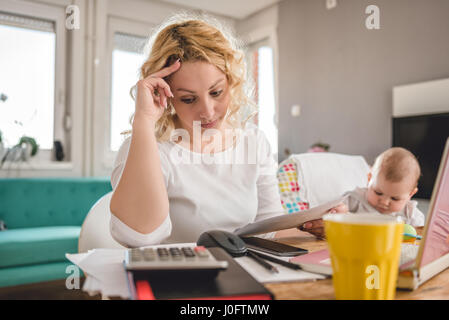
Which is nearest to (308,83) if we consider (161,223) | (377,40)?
(377,40)

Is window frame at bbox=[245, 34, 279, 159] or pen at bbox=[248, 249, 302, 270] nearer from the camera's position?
pen at bbox=[248, 249, 302, 270]

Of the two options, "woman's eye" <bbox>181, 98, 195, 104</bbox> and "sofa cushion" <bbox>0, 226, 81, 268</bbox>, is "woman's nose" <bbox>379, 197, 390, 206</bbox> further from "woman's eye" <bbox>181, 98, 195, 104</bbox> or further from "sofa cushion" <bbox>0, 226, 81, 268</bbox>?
"sofa cushion" <bbox>0, 226, 81, 268</bbox>

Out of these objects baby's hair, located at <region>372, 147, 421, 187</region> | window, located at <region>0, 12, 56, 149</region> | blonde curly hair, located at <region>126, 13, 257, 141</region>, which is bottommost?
baby's hair, located at <region>372, 147, 421, 187</region>

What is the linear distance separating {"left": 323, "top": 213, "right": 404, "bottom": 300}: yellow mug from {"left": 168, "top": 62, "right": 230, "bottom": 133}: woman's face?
2.11 ft

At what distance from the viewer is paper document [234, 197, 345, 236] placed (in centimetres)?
70

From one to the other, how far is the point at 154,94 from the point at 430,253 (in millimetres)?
686

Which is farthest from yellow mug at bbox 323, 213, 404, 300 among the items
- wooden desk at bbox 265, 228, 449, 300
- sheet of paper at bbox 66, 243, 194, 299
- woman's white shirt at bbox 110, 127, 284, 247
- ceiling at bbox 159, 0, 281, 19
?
ceiling at bbox 159, 0, 281, 19

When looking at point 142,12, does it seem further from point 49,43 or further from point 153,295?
point 153,295

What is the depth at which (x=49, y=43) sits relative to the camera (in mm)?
3711

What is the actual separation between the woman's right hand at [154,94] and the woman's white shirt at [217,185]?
137 millimetres

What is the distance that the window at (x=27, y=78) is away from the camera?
3.44m

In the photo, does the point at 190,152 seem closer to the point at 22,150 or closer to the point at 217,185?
the point at 217,185

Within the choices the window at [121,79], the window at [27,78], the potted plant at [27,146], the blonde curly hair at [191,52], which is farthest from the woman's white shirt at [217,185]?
the window at [121,79]
